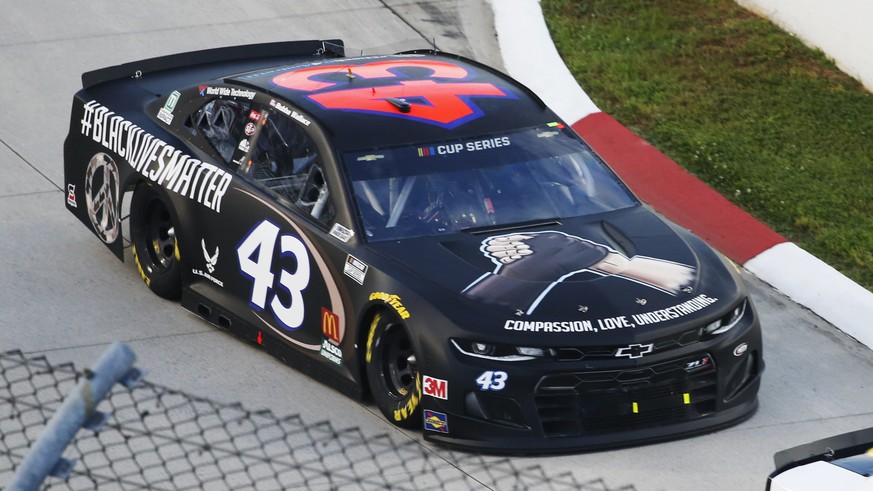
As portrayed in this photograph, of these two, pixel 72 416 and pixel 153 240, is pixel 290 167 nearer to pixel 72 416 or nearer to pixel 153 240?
pixel 153 240

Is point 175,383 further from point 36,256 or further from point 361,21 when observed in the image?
point 361,21

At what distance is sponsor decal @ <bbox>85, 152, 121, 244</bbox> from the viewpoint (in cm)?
845

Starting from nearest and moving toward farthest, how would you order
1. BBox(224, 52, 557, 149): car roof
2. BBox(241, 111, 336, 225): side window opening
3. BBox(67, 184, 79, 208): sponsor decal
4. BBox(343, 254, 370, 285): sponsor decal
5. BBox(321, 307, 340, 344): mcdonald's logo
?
BBox(343, 254, 370, 285): sponsor decal < BBox(321, 307, 340, 344): mcdonald's logo < BBox(241, 111, 336, 225): side window opening < BBox(224, 52, 557, 149): car roof < BBox(67, 184, 79, 208): sponsor decal

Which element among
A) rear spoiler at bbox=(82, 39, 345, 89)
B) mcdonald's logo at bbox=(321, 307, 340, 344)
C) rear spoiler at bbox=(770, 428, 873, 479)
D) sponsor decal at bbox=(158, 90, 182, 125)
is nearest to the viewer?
rear spoiler at bbox=(770, 428, 873, 479)

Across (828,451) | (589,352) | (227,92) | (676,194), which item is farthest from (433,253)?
(676,194)

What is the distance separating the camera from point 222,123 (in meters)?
7.91

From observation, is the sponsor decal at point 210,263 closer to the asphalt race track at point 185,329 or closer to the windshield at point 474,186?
the asphalt race track at point 185,329

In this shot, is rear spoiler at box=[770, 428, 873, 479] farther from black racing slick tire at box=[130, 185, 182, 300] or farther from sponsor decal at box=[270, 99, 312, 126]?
black racing slick tire at box=[130, 185, 182, 300]

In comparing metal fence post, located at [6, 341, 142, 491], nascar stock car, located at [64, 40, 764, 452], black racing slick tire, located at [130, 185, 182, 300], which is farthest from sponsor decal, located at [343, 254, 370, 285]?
metal fence post, located at [6, 341, 142, 491]

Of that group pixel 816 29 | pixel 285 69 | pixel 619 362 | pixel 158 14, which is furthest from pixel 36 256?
pixel 816 29

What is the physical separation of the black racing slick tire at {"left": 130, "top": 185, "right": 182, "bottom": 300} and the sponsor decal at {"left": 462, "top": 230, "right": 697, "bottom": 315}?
2.22m

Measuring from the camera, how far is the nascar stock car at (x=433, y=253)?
619cm

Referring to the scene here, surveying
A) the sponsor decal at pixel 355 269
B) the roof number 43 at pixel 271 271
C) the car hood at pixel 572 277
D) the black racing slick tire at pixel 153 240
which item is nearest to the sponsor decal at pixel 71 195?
the black racing slick tire at pixel 153 240

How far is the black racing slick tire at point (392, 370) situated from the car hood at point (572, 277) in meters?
0.28
